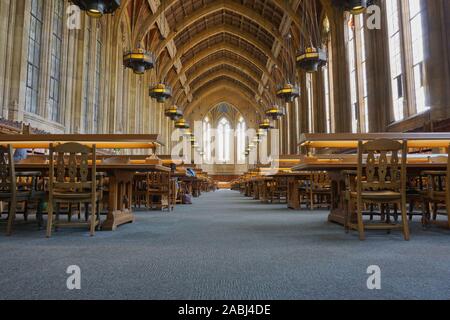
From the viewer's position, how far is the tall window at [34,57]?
863cm

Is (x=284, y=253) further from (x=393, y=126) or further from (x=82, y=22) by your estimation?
(x=82, y=22)

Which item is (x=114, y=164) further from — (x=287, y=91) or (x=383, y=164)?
(x=287, y=91)

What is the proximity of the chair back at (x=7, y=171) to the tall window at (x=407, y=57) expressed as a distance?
7791 millimetres

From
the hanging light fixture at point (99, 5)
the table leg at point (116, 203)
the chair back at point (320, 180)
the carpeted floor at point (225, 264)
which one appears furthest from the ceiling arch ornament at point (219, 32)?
the carpeted floor at point (225, 264)

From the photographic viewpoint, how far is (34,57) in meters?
8.86

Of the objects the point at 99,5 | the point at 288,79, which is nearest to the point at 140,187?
the point at 99,5

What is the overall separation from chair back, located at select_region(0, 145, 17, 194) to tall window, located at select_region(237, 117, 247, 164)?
3265 centimetres

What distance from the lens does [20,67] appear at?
308 inches

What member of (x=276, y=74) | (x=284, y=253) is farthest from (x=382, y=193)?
(x=276, y=74)

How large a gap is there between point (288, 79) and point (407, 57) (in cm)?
1133

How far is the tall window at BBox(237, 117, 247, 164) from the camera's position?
1425 inches

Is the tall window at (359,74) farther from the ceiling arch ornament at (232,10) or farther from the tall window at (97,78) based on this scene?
the tall window at (97,78)

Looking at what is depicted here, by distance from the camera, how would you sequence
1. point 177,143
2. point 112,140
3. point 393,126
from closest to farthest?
point 112,140
point 393,126
point 177,143

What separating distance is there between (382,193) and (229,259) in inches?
71.3
